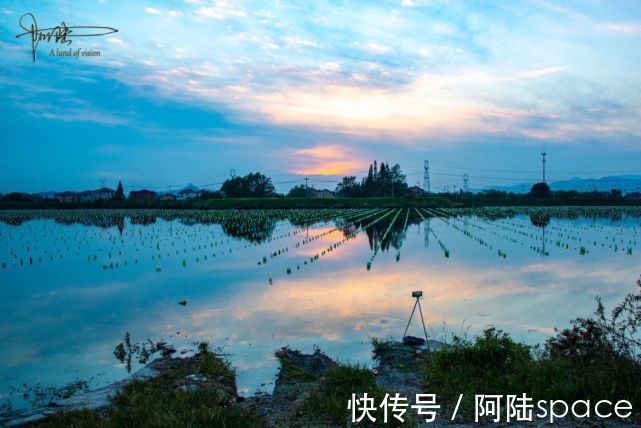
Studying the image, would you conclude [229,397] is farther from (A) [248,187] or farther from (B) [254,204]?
(A) [248,187]

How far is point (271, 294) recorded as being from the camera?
12.6 meters

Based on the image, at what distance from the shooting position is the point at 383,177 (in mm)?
87875

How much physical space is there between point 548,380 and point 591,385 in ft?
1.40

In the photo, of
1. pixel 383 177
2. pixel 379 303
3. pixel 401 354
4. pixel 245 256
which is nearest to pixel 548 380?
pixel 401 354

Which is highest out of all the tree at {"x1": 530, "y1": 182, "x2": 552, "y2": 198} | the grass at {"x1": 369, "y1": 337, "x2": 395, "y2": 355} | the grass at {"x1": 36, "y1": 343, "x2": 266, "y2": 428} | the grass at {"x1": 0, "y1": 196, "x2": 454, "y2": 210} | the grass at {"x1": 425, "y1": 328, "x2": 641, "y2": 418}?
the tree at {"x1": 530, "y1": 182, "x2": 552, "y2": 198}

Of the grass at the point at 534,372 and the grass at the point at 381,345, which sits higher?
the grass at the point at 534,372

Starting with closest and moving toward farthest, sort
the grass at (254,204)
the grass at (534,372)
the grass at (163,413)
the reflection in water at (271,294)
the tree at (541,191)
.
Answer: the grass at (163,413)
the grass at (534,372)
the reflection in water at (271,294)
the grass at (254,204)
the tree at (541,191)

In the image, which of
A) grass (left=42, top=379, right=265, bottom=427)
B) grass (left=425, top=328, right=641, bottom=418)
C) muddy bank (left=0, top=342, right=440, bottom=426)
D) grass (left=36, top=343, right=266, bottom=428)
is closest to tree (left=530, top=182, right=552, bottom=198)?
muddy bank (left=0, top=342, right=440, bottom=426)

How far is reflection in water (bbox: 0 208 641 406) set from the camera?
8602 mm

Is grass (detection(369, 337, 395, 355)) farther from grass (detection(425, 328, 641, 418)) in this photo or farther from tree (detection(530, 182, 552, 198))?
tree (detection(530, 182, 552, 198))

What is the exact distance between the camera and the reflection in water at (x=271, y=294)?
28.2ft

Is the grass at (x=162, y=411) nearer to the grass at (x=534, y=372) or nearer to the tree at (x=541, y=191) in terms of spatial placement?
the grass at (x=534, y=372)

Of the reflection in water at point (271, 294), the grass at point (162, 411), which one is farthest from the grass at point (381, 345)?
the grass at point (162, 411)

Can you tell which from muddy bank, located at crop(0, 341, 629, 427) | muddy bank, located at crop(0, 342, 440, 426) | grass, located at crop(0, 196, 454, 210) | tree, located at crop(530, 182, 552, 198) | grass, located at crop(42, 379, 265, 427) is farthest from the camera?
tree, located at crop(530, 182, 552, 198)
